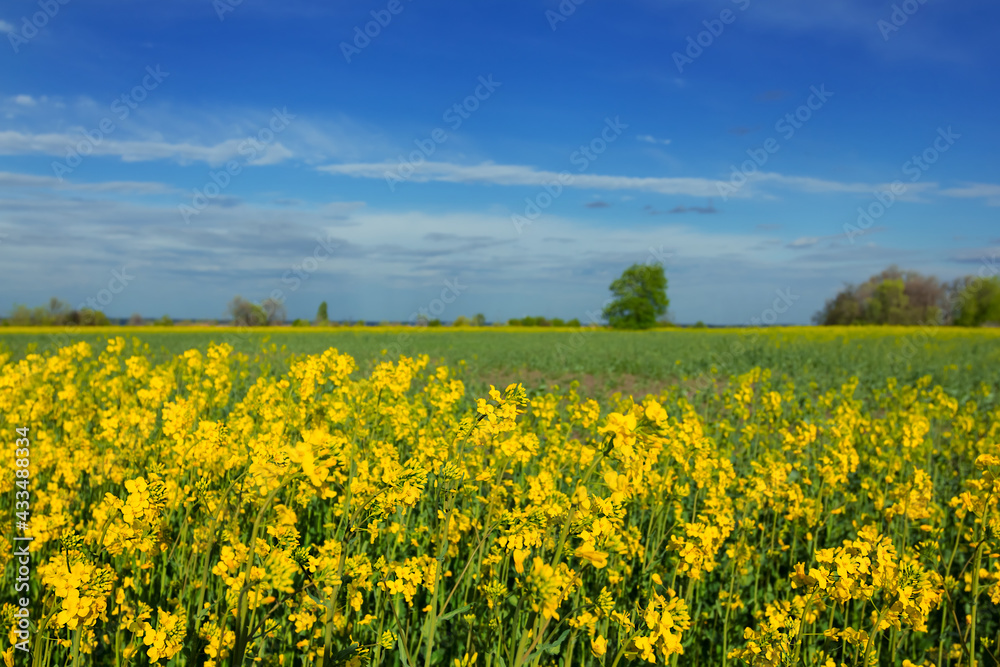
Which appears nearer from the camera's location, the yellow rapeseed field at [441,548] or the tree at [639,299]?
the yellow rapeseed field at [441,548]

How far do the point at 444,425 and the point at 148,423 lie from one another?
2.33 metres

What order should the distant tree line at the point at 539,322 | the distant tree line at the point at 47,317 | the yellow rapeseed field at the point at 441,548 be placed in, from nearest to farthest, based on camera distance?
1. the yellow rapeseed field at the point at 441,548
2. the distant tree line at the point at 47,317
3. the distant tree line at the point at 539,322

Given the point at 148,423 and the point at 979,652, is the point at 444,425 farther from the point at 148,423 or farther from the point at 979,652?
the point at 979,652

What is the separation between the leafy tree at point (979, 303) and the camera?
61062 millimetres

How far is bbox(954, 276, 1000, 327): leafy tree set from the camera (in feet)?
200

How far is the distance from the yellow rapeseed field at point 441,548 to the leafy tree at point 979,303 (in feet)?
241

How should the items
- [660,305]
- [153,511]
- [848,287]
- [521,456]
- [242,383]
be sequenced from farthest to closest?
[660,305] → [848,287] → [242,383] → [521,456] → [153,511]

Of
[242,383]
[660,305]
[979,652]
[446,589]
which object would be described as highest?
[660,305]

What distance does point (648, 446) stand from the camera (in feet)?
6.38

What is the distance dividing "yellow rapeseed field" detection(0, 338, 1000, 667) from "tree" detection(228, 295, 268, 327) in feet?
209

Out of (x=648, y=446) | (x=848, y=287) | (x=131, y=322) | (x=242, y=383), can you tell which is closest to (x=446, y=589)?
(x=648, y=446)

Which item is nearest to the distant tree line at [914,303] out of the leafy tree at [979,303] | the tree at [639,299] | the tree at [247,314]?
the leafy tree at [979,303]

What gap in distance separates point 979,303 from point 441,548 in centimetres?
8170

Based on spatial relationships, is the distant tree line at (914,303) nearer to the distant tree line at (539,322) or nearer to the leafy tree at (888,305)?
the leafy tree at (888,305)
